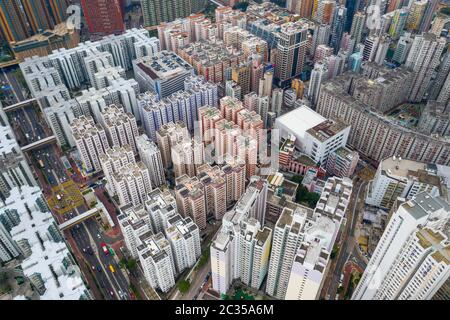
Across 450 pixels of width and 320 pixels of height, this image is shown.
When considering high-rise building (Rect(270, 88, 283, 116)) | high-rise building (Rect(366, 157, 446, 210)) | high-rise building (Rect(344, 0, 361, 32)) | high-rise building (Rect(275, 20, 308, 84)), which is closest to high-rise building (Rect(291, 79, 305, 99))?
high-rise building (Rect(275, 20, 308, 84))

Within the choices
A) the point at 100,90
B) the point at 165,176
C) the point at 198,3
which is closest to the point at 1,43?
the point at 100,90

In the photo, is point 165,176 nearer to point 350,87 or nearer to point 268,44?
point 350,87

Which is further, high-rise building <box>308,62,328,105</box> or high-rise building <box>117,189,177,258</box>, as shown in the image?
high-rise building <box>308,62,328,105</box>

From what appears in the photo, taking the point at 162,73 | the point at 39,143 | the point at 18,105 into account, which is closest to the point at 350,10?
the point at 162,73

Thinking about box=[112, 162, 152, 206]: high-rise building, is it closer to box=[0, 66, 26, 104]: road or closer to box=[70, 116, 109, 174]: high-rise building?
box=[70, 116, 109, 174]: high-rise building

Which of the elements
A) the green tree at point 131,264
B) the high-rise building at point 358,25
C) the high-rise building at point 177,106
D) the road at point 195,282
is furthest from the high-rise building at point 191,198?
the high-rise building at point 358,25
